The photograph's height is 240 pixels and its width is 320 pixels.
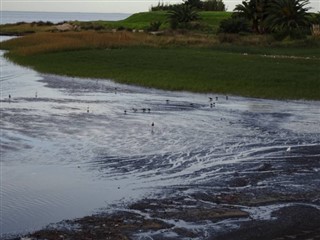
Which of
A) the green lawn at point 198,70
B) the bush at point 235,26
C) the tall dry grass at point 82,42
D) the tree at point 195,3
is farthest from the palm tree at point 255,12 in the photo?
the tree at point 195,3

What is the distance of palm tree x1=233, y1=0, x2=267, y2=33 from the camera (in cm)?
6197

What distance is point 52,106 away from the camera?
21.0 m

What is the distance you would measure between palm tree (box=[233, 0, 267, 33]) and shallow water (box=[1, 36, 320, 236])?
39300 millimetres

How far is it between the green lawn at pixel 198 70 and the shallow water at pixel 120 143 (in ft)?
6.28

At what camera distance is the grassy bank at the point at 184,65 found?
25516mm

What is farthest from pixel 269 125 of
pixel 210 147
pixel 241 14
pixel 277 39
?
pixel 241 14

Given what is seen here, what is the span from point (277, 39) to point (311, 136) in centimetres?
3765

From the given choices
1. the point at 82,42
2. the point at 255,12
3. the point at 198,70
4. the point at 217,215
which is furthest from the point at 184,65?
the point at 255,12

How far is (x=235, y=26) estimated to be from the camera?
59.9 m

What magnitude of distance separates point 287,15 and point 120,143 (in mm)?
44724

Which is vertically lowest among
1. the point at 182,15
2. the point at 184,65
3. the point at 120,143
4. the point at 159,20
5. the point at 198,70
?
the point at 120,143

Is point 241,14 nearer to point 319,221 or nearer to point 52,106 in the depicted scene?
point 52,106

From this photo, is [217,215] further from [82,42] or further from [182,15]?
[182,15]

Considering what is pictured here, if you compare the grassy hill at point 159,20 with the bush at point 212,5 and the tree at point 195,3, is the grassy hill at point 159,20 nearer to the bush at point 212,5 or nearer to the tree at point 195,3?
the tree at point 195,3
